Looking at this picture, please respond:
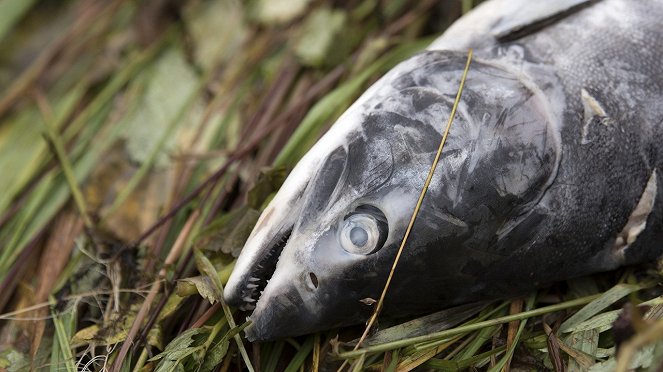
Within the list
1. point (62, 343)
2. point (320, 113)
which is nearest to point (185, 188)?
point (320, 113)

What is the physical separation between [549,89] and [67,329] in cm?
203

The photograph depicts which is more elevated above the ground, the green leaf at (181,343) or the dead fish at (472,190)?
the dead fish at (472,190)

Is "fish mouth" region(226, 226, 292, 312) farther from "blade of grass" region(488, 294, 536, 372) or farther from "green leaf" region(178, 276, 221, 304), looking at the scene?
"blade of grass" region(488, 294, 536, 372)

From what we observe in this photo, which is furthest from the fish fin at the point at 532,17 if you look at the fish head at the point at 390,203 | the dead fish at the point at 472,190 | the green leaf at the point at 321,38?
the green leaf at the point at 321,38

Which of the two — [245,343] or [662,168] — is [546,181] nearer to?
[662,168]

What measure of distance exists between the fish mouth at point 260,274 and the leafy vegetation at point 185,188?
0.13 meters

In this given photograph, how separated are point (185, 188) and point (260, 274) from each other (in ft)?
4.21

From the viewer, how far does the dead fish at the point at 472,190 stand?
7.12 feet

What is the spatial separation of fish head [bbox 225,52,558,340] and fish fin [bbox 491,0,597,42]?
0.35 meters

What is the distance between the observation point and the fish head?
84.9 inches

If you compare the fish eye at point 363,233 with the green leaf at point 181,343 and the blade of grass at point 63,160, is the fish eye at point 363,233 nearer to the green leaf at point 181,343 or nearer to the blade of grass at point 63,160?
the green leaf at point 181,343

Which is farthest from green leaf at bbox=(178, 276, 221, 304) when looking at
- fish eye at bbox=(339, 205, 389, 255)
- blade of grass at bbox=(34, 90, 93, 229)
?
blade of grass at bbox=(34, 90, 93, 229)

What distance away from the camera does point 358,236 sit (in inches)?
84.2

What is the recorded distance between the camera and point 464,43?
273 cm
